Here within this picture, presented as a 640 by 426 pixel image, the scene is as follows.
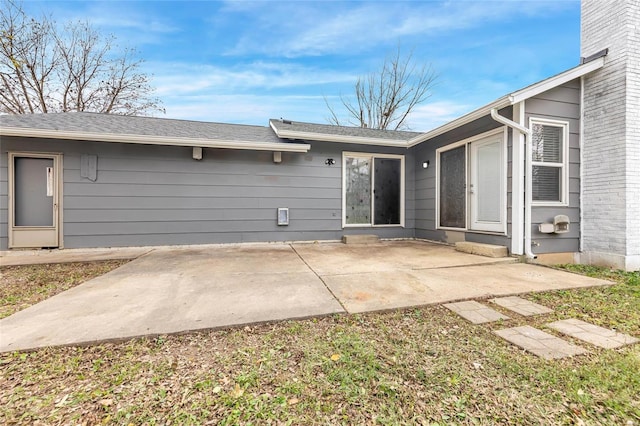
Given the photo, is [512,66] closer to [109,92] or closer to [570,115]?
[570,115]

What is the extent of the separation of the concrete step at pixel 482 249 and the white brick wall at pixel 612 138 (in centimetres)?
140

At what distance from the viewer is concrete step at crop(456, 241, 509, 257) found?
4.28 meters

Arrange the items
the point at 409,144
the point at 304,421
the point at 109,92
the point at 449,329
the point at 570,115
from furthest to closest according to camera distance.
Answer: the point at 109,92 < the point at 409,144 < the point at 570,115 < the point at 449,329 < the point at 304,421

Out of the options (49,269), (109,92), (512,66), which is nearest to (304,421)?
(49,269)

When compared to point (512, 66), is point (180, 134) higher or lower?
lower

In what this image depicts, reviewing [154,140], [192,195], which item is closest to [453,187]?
[192,195]

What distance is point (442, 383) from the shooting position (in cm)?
138

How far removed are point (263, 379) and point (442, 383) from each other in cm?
94

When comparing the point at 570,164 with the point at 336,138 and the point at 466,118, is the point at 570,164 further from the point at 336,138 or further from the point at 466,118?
the point at 336,138

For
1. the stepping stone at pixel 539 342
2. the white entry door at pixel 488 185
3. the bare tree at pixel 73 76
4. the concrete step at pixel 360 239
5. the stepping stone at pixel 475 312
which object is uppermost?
the bare tree at pixel 73 76

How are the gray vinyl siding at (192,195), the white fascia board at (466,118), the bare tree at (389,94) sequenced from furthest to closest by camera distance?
the bare tree at (389,94), the gray vinyl siding at (192,195), the white fascia board at (466,118)

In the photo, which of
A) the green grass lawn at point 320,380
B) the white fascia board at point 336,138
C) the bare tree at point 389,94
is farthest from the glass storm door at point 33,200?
the bare tree at point 389,94

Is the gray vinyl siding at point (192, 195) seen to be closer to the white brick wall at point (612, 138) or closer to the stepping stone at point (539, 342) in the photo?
the white brick wall at point (612, 138)

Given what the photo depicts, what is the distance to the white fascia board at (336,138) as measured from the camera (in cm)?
566
